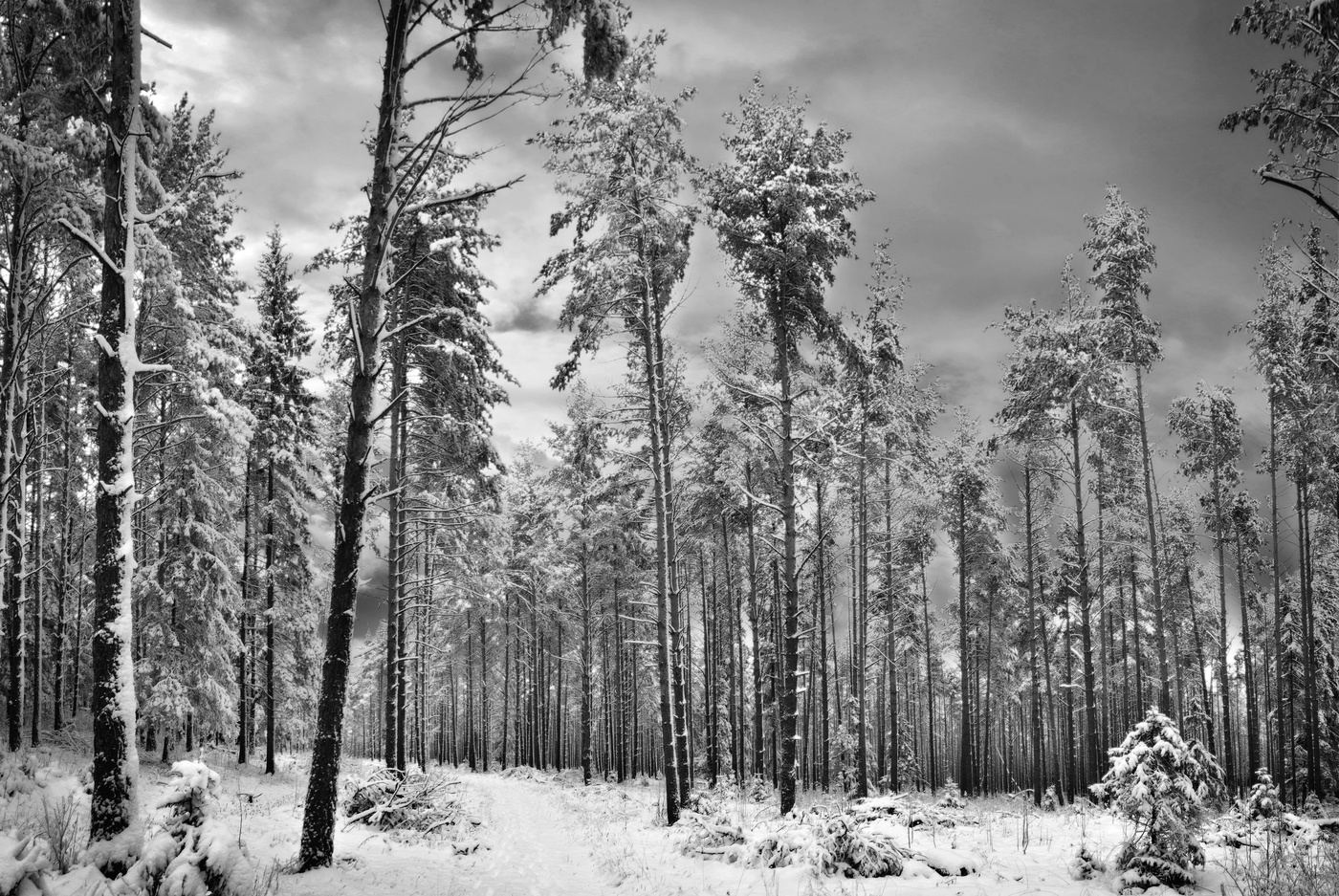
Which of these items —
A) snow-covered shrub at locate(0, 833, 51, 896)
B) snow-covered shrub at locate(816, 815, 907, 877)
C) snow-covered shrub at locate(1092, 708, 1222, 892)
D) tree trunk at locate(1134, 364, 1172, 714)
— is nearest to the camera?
snow-covered shrub at locate(0, 833, 51, 896)

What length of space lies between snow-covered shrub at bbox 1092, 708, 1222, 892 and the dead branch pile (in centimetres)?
955

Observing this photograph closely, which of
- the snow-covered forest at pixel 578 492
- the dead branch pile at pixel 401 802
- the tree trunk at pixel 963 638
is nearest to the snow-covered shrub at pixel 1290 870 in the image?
the snow-covered forest at pixel 578 492

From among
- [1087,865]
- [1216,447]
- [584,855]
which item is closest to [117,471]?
[584,855]

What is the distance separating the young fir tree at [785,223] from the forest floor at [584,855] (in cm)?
428

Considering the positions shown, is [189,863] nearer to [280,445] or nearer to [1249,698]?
[280,445]

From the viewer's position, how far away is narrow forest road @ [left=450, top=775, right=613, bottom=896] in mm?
7912

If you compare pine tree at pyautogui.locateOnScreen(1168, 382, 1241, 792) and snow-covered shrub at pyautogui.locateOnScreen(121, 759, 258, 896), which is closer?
snow-covered shrub at pyautogui.locateOnScreen(121, 759, 258, 896)

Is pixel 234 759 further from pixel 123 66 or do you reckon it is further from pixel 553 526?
pixel 123 66

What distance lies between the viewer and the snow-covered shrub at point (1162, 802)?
22.0 ft

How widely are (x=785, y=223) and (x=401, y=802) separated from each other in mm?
12640

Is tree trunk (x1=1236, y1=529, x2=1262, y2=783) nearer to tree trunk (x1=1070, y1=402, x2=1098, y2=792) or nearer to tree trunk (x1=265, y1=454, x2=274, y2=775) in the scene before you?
tree trunk (x1=1070, y1=402, x2=1098, y2=792)

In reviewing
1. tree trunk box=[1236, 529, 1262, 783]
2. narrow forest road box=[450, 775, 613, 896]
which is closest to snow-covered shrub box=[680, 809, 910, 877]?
narrow forest road box=[450, 775, 613, 896]

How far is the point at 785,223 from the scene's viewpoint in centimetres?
1346

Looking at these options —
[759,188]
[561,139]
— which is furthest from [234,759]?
[759,188]
